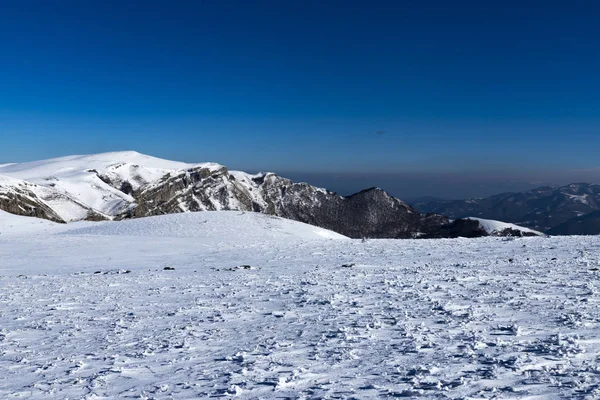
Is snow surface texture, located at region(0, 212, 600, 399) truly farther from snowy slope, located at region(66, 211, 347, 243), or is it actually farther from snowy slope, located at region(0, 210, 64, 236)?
snowy slope, located at region(0, 210, 64, 236)

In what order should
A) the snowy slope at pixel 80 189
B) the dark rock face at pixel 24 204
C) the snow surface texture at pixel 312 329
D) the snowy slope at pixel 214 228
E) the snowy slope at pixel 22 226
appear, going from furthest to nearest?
the snowy slope at pixel 80 189, the dark rock face at pixel 24 204, the snowy slope at pixel 22 226, the snowy slope at pixel 214 228, the snow surface texture at pixel 312 329

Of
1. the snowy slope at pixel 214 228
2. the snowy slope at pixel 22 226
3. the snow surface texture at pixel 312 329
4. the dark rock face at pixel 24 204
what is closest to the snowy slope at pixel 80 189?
the dark rock face at pixel 24 204

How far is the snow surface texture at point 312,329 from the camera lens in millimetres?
8156

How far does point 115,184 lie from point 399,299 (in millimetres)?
196547

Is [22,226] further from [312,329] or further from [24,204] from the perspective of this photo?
[24,204]

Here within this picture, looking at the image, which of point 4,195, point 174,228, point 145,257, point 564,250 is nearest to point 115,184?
point 4,195

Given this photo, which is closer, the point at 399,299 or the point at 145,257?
the point at 399,299

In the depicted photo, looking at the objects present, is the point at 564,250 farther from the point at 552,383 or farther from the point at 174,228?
the point at 174,228

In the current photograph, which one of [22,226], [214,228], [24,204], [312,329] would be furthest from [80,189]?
[312,329]

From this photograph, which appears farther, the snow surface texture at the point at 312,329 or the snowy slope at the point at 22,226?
the snowy slope at the point at 22,226

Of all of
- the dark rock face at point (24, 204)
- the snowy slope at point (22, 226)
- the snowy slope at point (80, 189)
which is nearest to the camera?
the snowy slope at point (22, 226)

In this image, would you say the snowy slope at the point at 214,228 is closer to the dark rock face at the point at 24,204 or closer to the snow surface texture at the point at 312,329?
the snow surface texture at the point at 312,329

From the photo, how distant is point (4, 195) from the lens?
111312mm

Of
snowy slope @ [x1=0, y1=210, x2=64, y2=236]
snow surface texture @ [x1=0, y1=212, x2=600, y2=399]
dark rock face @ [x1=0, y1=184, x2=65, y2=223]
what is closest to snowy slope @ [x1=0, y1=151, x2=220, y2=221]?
dark rock face @ [x1=0, y1=184, x2=65, y2=223]
